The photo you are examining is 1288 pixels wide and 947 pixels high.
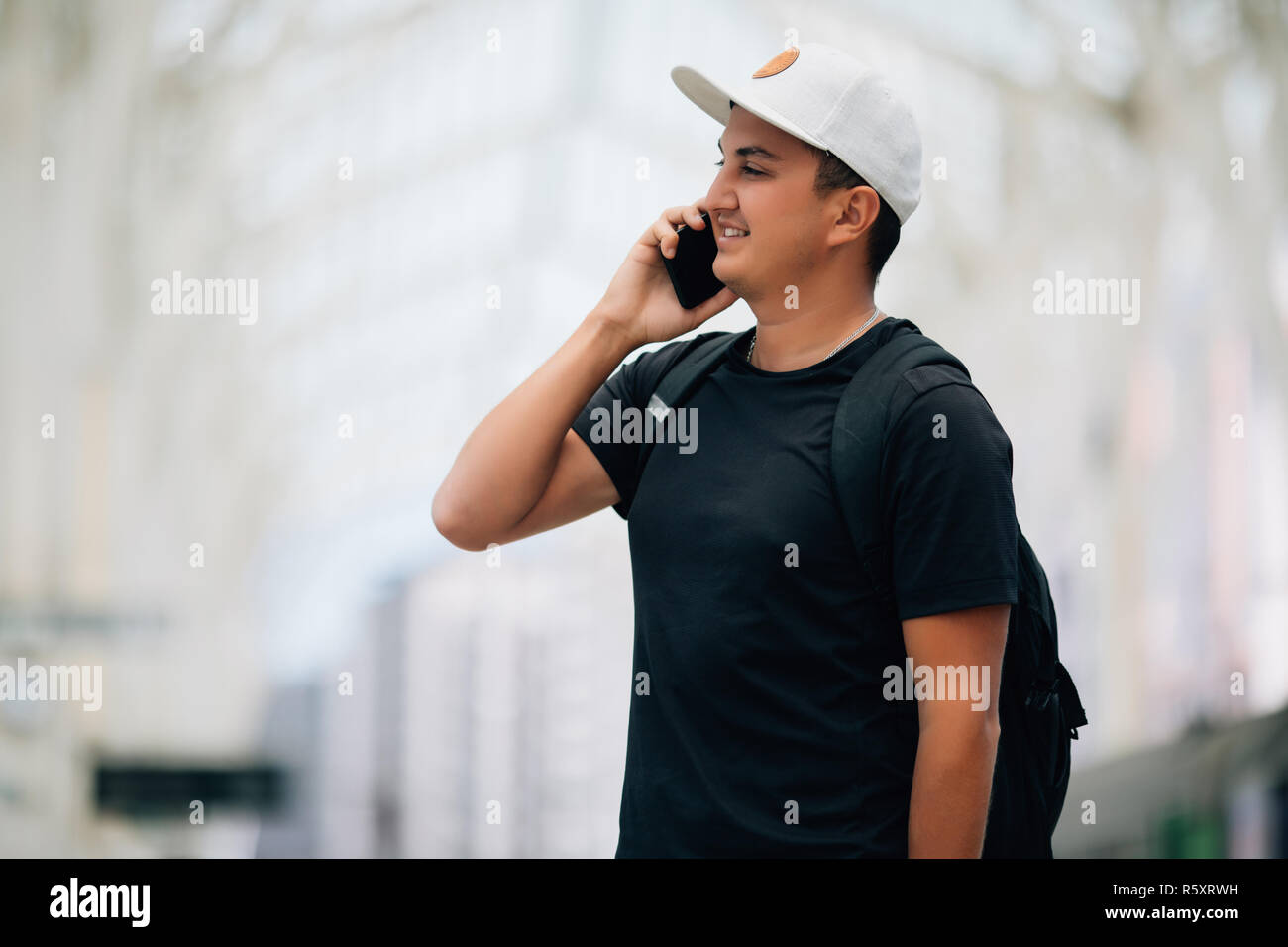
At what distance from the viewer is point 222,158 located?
1741cm

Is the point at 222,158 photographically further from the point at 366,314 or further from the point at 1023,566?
the point at 1023,566

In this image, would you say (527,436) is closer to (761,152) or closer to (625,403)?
(625,403)

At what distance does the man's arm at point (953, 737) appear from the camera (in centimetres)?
246

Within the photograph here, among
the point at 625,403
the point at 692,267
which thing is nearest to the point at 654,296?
the point at 692,267

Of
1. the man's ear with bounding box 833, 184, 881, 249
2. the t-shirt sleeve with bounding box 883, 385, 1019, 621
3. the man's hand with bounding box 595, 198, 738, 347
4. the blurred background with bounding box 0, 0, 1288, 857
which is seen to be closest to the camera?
the t-shirt sleeve with bounding box 883, 385, 1019, 621

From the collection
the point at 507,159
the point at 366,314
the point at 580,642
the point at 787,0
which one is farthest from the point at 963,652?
the point at 580,642

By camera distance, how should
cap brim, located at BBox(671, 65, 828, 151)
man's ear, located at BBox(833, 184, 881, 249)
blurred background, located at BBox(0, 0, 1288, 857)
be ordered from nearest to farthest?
cap brim, located at BBox(671, 65, 828, 151)
man's ear, located at BBox(833, 184, 881, 249)
blurred background, located at BBox(0, 0, 1288, 857)

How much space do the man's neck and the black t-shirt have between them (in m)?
0.13

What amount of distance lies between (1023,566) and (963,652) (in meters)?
0.36

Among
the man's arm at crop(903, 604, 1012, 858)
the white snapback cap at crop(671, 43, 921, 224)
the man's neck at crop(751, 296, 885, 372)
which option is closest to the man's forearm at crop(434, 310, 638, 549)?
the man's neck at crop(751, 296, 885, 372)

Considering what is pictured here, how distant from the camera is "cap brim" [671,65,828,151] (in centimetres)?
270

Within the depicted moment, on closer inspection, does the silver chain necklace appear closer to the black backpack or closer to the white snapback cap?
the black backpack

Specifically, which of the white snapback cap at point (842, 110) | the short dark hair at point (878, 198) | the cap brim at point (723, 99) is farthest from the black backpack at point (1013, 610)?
the cap brim at point (723, 99)

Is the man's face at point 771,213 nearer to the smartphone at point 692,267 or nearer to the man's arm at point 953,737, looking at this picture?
the smartphone at point 692,267
